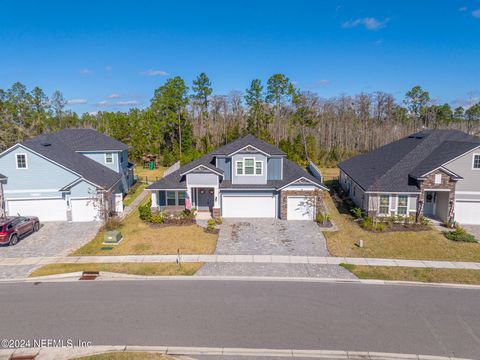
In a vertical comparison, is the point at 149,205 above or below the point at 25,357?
above

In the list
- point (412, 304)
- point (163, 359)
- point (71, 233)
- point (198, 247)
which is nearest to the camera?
point (163, 359)

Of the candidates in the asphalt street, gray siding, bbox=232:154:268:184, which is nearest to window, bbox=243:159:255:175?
gray siding, bbox=232:154:268:184

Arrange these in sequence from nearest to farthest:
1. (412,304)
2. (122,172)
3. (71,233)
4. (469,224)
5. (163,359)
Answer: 1. (163,359)
2. (412,304)
3. (71,233)
4. (469,224)
5. (122,172)

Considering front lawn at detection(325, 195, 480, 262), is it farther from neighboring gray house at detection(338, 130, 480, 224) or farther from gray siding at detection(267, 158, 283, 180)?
gray siding at detection(267, 158, 283, 180)

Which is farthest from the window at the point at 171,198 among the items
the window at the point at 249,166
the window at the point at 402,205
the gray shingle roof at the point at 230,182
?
the window at the point at 402,205

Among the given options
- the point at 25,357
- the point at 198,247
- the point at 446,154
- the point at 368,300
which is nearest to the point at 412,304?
the point at 368,300

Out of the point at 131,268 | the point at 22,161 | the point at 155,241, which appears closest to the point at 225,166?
the point at 155,241

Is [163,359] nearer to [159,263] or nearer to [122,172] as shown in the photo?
[159,263]
